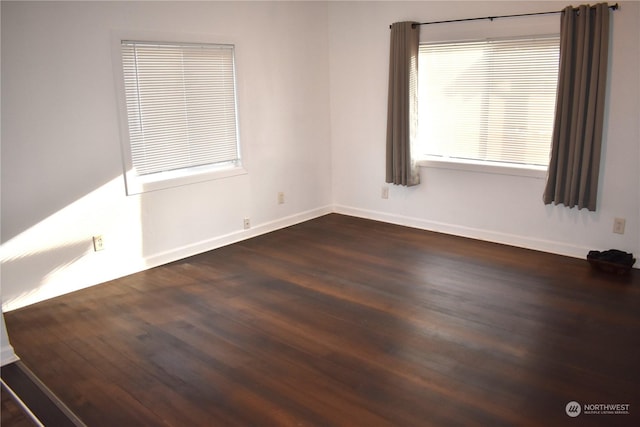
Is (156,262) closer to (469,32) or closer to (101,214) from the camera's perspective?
(101,214)

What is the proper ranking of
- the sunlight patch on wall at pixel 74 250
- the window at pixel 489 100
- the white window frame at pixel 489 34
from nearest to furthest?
the sunlight patch on wall at pixel 74 250, the white window frame at pixel 489 34, the window at pixel 489 100

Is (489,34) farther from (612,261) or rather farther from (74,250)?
(74,250)

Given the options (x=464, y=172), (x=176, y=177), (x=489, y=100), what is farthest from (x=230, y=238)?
(x=489, y=100)

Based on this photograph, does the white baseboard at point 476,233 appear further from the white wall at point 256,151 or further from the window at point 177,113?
the window at point 177,113

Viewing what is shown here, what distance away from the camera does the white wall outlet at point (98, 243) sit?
13.1 ft

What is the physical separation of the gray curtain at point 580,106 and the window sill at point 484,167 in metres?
0.20

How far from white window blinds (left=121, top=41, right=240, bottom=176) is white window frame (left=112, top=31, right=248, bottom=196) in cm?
5

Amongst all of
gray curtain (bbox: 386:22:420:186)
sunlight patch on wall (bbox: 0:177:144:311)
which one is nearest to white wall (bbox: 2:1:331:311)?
sunlight patch on wall (bbox: 0:177:144:311)

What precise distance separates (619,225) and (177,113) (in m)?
3.76

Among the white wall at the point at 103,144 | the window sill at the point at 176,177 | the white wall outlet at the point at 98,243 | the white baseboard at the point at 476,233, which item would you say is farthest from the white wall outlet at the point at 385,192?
the white wall outlet at the point at 98,243

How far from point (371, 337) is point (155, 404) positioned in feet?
4.23

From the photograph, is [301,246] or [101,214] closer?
[101,214]

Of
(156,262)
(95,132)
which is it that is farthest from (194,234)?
(95,132)

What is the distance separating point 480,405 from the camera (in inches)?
97.5
